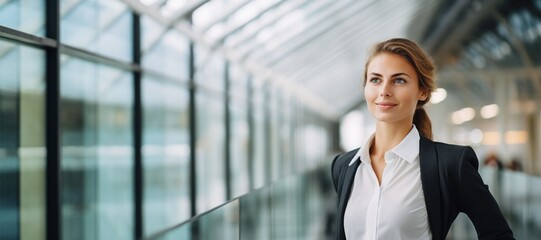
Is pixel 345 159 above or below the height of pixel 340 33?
below

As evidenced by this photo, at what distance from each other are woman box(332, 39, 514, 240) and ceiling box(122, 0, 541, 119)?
5.07 metres

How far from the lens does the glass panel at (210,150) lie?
420 inches

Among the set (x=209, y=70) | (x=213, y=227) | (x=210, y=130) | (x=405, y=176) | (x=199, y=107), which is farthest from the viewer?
(x=210, y=130)

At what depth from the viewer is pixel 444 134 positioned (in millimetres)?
24781

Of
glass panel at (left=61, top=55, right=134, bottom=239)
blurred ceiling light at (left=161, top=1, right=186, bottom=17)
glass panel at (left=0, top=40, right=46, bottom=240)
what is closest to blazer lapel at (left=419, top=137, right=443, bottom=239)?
glass panel at (left=0, top=40, right=46, bottom=240)

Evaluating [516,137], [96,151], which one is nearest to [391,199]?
[96,151]

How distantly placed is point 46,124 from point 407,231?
4285mm

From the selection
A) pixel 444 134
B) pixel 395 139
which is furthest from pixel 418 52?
pixel 444 134

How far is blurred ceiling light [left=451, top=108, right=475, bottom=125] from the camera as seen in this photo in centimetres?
2195

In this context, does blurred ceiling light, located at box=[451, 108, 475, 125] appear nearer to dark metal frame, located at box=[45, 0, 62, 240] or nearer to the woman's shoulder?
dark metal frame, located at box=[45, 0, 62, 240]

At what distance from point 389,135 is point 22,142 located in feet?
12.7

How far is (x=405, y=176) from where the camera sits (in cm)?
208

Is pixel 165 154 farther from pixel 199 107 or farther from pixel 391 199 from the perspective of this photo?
pixel 391 199

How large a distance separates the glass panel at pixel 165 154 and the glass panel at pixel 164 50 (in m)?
0.16
